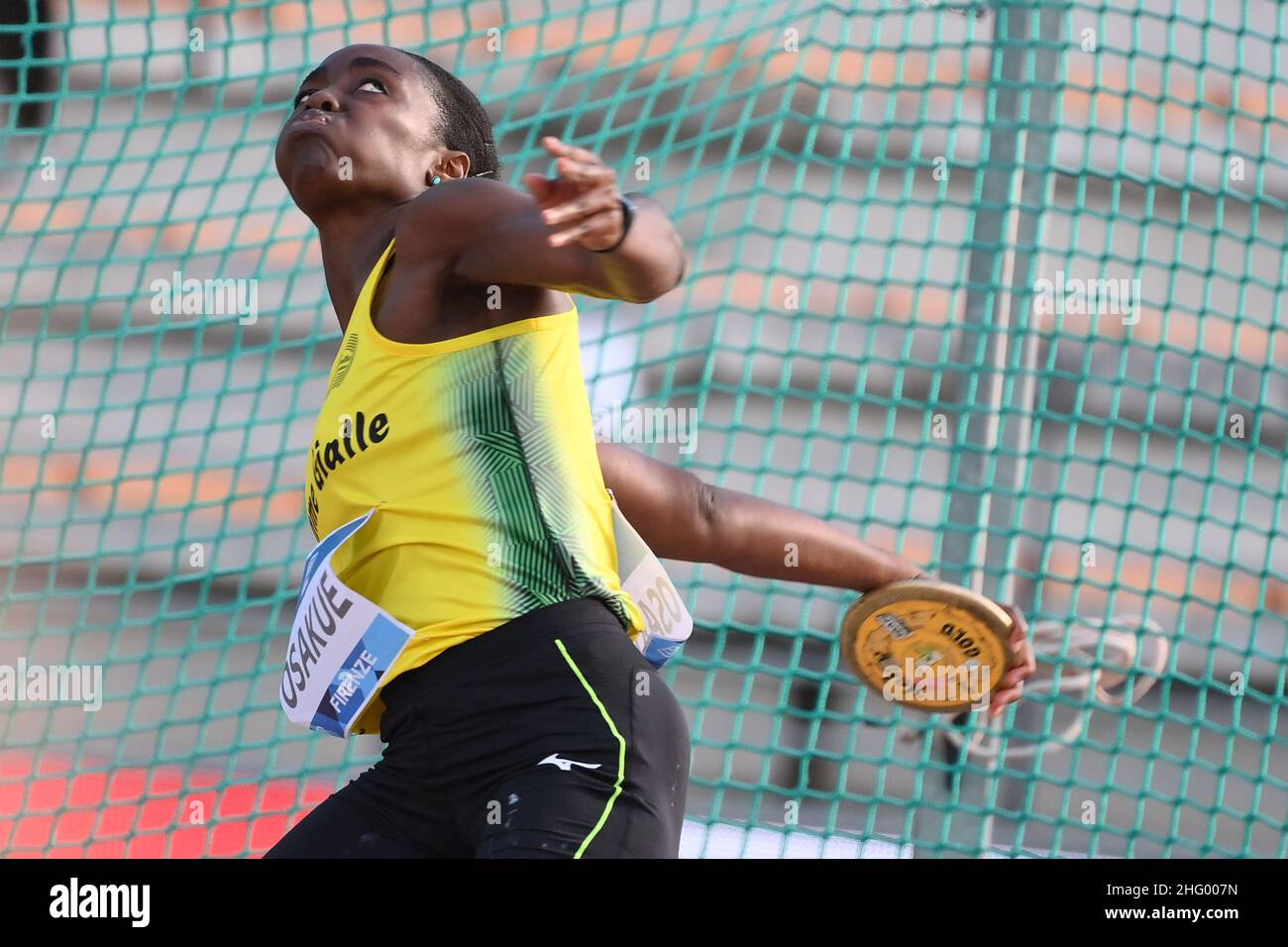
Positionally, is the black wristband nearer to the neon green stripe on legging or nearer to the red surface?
the neon green stripe on legging

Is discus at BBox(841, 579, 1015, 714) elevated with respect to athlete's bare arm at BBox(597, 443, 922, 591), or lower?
lower

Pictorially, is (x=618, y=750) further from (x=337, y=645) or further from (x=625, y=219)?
(x=625, y=219)

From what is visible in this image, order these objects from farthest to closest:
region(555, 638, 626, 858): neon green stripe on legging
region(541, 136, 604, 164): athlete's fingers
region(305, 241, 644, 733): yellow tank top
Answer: region(305, 241, 644, 733): yellow tank top < region(555, 638, 626, 858): neon green stripe on legging < region(541, 136, 604, 164): athlete's fingers

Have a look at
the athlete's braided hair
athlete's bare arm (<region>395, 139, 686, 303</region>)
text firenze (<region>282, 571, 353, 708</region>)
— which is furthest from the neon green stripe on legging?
the athlete's braided hair

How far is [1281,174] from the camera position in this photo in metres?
5.49

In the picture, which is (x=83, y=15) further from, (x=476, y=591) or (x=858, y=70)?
(x=476, y=591)

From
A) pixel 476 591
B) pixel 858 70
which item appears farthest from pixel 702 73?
pixel 476 591

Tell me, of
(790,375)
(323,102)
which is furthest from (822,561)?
(790,375)

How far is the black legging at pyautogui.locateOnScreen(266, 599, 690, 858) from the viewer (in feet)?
6.52

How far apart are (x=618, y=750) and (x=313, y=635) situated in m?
0.53

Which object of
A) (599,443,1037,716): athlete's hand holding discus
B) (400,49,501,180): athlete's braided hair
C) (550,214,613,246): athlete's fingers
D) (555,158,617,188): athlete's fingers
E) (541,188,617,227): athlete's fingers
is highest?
(400,49,501,180): athlete's braided hair

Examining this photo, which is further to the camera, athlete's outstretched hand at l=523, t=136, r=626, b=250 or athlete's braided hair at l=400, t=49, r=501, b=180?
athlete's braided hair at l=400, t=49, r=501, b=180

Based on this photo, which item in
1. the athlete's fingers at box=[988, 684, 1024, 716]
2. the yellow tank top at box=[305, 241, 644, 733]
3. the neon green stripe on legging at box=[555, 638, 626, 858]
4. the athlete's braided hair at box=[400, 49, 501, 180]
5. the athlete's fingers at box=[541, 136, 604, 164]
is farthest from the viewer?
the athlete's braided hair at box=[400, 49, 501, 180]

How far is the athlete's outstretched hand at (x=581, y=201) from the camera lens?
6.20 ft
